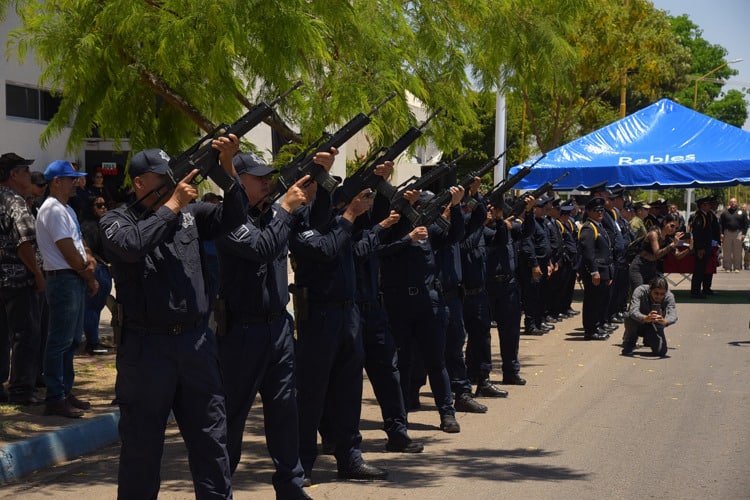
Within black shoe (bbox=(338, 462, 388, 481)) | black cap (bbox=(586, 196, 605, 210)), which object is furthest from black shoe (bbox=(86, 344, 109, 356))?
black cap (bbox=(586, 196, 605, 210))

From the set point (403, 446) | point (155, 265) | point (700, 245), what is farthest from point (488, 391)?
point (700, 245)

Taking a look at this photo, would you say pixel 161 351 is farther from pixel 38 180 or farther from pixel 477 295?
pixel 477 295

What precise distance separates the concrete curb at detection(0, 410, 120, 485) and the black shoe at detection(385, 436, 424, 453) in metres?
2.33

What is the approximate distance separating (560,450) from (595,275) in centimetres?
773

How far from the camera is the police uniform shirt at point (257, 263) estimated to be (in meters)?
5.71

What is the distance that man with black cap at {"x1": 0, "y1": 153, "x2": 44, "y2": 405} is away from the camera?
891 cm

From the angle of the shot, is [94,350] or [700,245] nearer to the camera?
[94,350]

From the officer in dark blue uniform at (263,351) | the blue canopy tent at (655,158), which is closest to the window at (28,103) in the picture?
the blue canopy tent at (655,158)

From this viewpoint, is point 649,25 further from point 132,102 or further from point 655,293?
point 132,102

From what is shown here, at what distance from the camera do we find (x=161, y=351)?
5148 mm

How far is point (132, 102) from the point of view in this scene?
1188 centimetres

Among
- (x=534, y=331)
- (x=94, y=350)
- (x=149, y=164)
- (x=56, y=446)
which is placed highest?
(x=149, y=164)

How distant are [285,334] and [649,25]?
79.9 feet

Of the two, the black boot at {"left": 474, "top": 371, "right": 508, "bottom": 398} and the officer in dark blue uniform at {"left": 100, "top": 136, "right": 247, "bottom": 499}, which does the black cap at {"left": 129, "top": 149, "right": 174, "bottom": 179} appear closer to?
the officer in dark blue uniform at {"left": 100, "top": 136, "right": 247, "bottom": 499}
